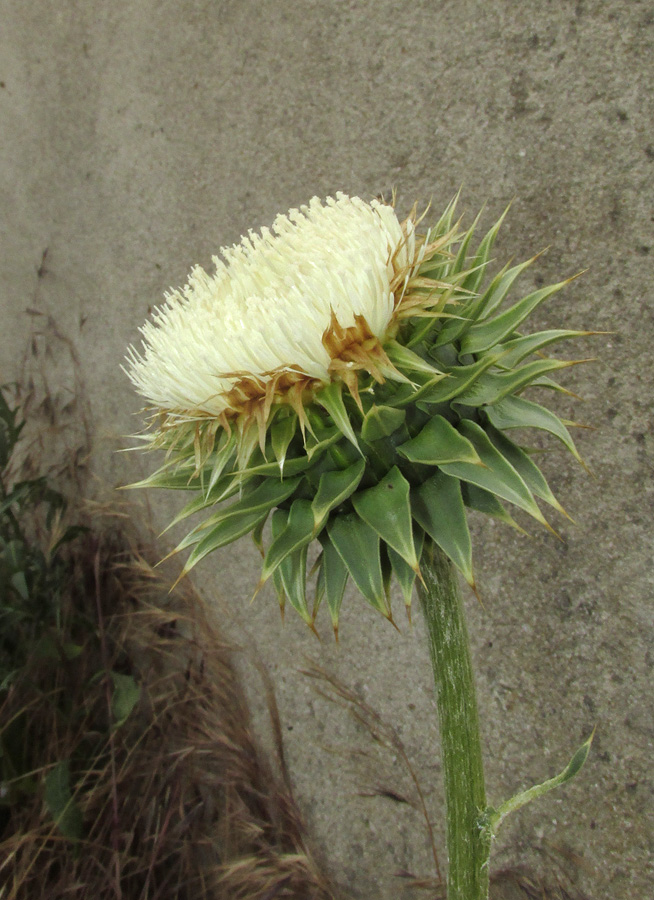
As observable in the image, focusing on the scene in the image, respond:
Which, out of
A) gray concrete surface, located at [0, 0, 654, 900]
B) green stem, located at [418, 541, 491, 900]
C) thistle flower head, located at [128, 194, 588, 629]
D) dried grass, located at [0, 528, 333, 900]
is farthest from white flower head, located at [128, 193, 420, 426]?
dried grass, located at [0, 528, 333, 900]

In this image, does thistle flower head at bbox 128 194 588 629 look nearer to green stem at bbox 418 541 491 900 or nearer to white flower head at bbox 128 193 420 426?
white flower head at bbox 128 193 420 426

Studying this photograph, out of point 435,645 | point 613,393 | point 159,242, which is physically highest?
point 159,242

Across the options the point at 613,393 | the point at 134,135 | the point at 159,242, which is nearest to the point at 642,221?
the point at 613,393

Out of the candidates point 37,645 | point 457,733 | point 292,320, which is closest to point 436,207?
point 292,320

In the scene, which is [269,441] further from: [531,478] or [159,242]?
[159,242]

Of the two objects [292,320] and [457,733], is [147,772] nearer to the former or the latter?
[457,733]

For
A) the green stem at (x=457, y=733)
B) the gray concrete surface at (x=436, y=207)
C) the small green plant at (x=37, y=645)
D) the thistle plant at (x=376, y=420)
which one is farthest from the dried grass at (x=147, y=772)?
the thistle plant at (x=376, y=420)
